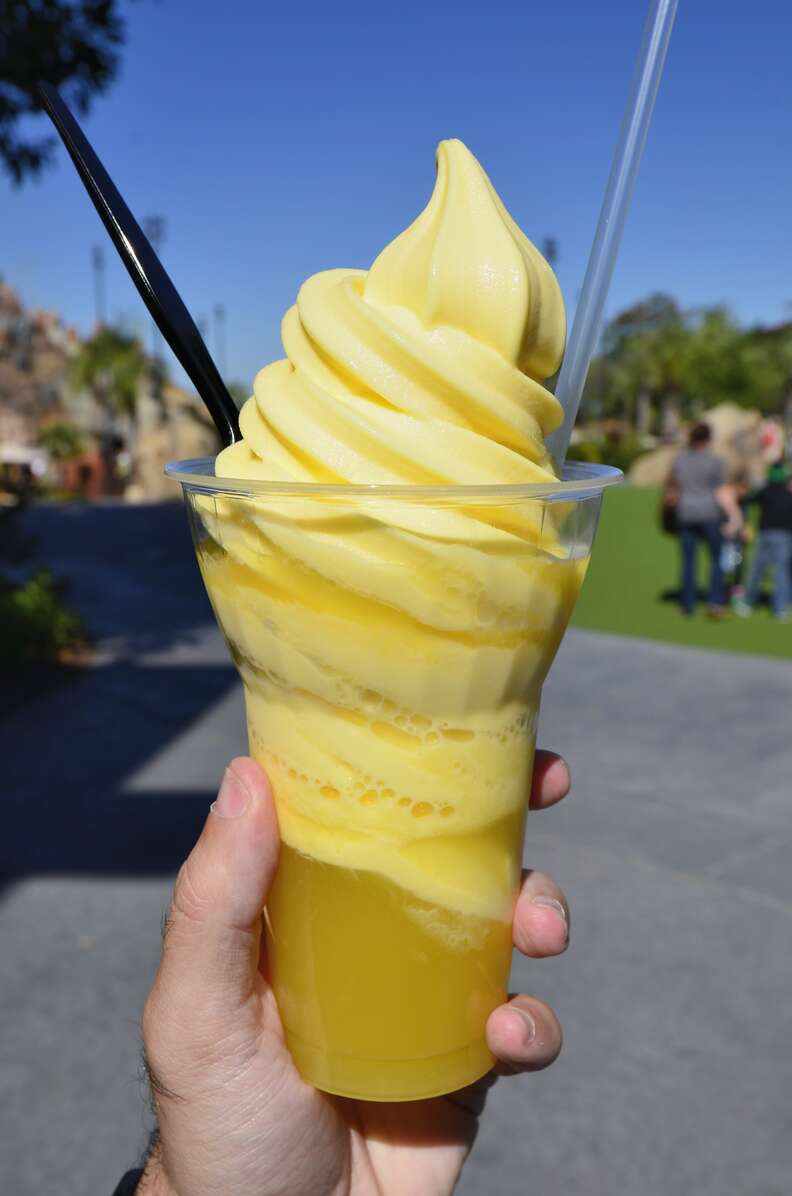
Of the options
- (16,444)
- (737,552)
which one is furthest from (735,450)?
(16,444)

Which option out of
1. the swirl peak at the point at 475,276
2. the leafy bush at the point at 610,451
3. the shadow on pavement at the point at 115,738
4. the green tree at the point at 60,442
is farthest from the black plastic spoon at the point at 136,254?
the green tree at the point at 60,442

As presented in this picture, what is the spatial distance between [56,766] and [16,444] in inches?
1482

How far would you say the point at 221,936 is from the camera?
60.9 inches

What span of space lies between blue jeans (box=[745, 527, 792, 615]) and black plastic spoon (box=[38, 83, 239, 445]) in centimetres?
876

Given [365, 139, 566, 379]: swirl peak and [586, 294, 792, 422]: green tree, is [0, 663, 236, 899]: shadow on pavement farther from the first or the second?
[586, 294, 792, 422]: green tree

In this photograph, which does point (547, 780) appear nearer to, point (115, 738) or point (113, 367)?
point (115, 738)

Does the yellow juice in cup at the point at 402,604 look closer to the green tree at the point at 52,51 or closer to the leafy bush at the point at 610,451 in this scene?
the green tree at the point at 52,51

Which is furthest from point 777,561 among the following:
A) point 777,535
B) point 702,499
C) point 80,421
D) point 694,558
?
point 80,421

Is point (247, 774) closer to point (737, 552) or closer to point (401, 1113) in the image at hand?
point (401, 1113)

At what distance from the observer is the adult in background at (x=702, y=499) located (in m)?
9.70

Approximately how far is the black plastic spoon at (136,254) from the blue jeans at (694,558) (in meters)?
8.65

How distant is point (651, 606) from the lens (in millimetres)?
10656

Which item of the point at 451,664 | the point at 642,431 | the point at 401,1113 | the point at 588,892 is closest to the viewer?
the point at 451,664

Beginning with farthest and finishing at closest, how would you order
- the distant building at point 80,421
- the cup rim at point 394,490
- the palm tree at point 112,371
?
the palm tree at point 112,371 → the distant building at point 80,421 → the cup rim at point 394,490
